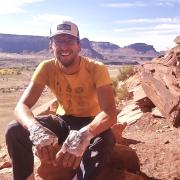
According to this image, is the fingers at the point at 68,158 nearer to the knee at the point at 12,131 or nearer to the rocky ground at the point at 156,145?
the knee at the point at 12,131

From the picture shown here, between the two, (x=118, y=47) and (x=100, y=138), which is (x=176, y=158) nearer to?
(x=100, y=138)

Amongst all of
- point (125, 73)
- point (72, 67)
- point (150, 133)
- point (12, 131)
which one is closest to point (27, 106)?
point (12, 131)

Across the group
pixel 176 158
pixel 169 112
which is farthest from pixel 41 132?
pixel 169 112

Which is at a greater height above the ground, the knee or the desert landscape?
the knee

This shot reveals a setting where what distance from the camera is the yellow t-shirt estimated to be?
5.18m

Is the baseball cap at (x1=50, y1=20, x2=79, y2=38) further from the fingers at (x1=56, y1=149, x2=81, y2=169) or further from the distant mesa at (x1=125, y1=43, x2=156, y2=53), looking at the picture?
the distant mesa at (x1=125, y1=43, x2=156, y2=53)

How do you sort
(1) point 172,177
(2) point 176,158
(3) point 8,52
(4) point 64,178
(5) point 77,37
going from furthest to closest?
(3) point 8,52 → (2) point 176,158 → (1) point 172,177 → (4) point 64,178 → (5) point 77,37

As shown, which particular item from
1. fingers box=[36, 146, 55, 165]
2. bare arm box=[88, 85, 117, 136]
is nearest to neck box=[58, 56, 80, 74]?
bare arm box=[88, 85, 117, 136]

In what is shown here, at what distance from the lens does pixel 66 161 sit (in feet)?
14.4

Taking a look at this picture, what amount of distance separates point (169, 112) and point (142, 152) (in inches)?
109

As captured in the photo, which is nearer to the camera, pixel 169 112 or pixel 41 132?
pixel 41 132

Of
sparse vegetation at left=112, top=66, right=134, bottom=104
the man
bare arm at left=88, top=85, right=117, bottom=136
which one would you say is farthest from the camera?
sparse vegetation at left=112, top=66, right=134, bottom=104

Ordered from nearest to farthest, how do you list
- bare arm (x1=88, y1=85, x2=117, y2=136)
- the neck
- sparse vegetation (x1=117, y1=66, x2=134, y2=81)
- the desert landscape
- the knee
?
1. bare arm (x1=88, y1=85, x2=117, y2=136)
2. the knee
3. the neck
4. the desert landscape
5. sparse vegetation (x1=117, y1=66, x2=134, y2=81)

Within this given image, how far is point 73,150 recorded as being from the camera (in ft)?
14.3
